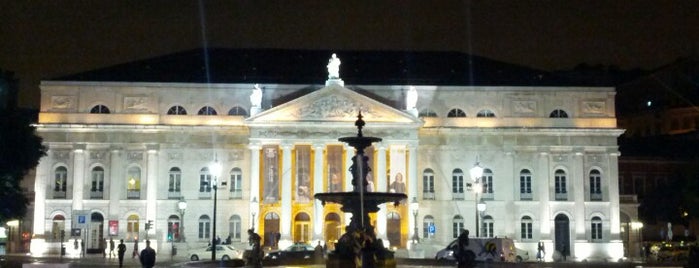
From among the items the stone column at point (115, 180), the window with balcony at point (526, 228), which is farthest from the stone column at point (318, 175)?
the window with balcony at point (526, 228)

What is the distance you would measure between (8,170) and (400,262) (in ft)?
65.4

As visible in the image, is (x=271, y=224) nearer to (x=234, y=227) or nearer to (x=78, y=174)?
(x=234, y=227)

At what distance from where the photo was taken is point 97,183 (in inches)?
2876

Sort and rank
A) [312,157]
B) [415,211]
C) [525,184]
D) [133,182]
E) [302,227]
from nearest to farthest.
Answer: [415,211]
[312,157]
[302,227]
[133,182]
[525,184]

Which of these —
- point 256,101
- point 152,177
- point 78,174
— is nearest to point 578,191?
point 256,101

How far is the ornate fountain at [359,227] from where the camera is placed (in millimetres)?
33750

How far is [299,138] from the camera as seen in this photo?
2808 inches

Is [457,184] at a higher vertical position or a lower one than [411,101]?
lower

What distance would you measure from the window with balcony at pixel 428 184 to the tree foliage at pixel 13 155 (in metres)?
27.2

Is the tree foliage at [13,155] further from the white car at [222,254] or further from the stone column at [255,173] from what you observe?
the stone column at [255,173]

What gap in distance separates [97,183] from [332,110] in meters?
16.1

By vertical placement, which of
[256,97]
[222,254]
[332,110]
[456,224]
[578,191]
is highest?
[256,97]

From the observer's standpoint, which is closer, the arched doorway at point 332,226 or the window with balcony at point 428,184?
the arched doorway at point 332,226

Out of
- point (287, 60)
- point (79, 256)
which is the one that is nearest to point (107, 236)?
point (79, 256)
